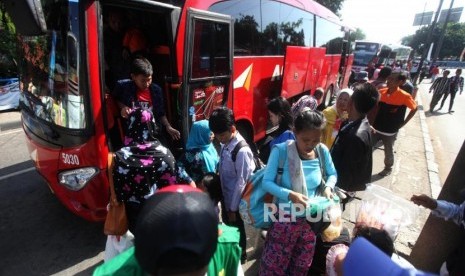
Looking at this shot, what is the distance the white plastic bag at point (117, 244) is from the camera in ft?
6.62

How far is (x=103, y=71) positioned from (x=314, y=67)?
5.81 meters

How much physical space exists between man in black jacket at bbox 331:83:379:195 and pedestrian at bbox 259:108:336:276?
0.48 meters

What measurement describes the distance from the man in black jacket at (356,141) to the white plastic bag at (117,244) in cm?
187

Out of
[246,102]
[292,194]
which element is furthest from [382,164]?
[292,194]

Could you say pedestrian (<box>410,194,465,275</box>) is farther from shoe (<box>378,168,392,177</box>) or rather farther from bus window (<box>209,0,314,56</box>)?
shoe (<box>378,168,392,177</box>)

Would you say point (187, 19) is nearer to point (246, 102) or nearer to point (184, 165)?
point (184, 165)

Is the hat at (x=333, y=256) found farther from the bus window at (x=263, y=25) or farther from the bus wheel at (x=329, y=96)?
the bus wheel at (x=329, y=96)

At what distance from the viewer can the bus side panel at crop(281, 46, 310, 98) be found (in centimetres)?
509

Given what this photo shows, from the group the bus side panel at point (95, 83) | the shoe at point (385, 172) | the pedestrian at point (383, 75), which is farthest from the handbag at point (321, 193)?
the pedestrian at point (383, 75)

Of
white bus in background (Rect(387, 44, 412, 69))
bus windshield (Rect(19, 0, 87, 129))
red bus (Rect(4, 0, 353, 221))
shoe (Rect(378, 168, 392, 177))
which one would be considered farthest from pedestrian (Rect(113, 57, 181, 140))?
white bus in background (Rect(387, 44, 412, 69))

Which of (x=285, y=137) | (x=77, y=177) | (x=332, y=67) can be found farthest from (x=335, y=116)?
(x=332, y=67)

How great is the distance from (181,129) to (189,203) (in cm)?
262

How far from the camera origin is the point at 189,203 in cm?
82

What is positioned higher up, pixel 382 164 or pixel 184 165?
pixel 184 165
